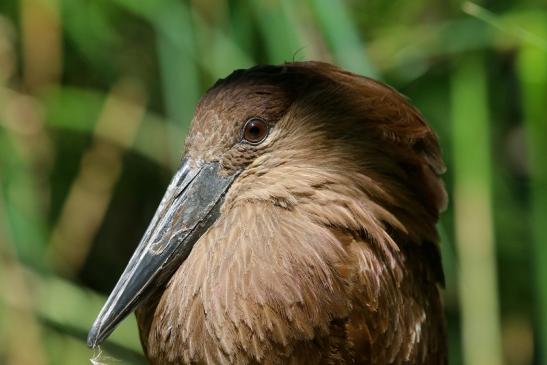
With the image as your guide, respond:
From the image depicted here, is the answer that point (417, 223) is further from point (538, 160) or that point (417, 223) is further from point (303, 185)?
point (538, 160)

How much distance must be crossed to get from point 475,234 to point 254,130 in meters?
1.07

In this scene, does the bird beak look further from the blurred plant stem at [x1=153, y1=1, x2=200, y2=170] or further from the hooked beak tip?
the blurred plant stem at [x1=153, y1=1, x2=200, y2=170]

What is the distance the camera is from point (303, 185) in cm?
228

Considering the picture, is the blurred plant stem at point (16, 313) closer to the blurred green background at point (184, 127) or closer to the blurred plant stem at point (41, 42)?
the blurred green background at point (184, 127)

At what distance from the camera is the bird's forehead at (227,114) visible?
230 centimetres

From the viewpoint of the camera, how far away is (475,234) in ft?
10.4

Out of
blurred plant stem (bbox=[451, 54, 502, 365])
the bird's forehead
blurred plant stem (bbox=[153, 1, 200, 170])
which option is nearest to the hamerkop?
the bird's forehead

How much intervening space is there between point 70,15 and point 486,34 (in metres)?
1.30

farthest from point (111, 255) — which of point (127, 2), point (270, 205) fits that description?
point (270, 205)

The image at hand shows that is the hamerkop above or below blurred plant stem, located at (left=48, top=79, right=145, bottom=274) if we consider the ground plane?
above

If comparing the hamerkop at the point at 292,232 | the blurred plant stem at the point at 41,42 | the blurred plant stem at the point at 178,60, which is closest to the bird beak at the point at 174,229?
the hamerkop at the point at 292,232

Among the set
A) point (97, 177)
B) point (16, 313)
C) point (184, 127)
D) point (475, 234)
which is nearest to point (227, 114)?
point (184, 127)

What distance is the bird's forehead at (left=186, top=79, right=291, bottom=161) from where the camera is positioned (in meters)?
2.30

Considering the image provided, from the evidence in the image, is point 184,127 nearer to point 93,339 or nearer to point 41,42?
point 41,42
